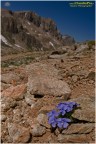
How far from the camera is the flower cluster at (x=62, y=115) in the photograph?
695 centimetres

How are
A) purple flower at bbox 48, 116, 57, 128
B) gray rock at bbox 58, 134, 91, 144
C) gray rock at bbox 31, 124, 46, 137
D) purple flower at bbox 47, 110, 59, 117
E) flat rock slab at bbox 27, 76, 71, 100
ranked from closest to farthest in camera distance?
1. gray rock at bbox 58, 134, 91, 144
2. purple flower at bbox 48, 116, 57, 128
3. purple flower at bbox 47, 110, 59, 117
4. gray rock at bbox 31, 124, 46, 137
5. flat rock slab at bbox 27, 76, 71, 100

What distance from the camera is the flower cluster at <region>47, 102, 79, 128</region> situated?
6.95 m

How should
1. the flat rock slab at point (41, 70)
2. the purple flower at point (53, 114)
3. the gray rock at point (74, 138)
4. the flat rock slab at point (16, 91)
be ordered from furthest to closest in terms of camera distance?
the flat rock slab at point (41, 70)
the flat rock slab at point (16, 91)
the purple flower at point (53, 114)
the gray rock at point (74, 138)

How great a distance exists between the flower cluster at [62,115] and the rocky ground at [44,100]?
0.15 meters

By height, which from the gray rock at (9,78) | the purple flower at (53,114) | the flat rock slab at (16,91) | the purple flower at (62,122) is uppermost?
the gray rock at (9,78)

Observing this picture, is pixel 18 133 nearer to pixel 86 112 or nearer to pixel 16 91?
pixel 86 112

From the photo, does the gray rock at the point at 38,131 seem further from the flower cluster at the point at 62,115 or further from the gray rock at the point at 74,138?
the gray rock at the point at 74,138

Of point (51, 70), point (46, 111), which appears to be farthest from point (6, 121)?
point (51, 70)

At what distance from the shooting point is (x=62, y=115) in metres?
7.10

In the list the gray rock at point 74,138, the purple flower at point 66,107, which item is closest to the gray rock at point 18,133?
the gray rock at point 74,138

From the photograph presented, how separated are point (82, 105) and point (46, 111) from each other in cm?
88

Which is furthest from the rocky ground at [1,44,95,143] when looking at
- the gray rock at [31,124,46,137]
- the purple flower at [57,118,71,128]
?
the purple flower at [57,118,71,128]

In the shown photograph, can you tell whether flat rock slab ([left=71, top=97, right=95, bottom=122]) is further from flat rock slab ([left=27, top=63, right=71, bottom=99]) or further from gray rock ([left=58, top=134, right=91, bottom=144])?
flat rock slab ([left=27, top=63, right=71, bottom=99])

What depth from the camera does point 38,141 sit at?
718 cm
